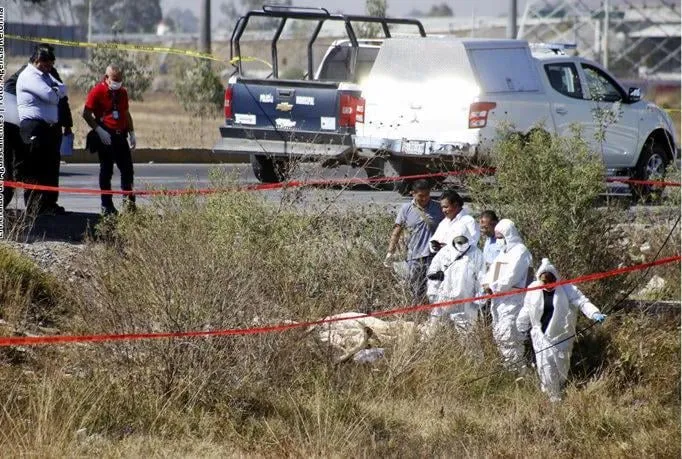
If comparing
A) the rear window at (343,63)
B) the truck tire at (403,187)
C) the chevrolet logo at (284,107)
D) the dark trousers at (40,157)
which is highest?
the rear window at (343,63)

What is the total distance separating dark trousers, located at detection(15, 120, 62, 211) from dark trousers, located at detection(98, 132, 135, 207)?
1.43 feet

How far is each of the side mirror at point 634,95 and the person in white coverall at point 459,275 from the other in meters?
6.43

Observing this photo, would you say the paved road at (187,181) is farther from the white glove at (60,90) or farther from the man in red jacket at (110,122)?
the white glove at (60,90)

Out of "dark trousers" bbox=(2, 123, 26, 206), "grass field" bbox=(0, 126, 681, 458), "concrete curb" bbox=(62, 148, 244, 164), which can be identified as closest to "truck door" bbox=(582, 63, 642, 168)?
"grass field" bbox=(0, 126, 681, 458)

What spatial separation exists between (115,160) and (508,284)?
169 inches

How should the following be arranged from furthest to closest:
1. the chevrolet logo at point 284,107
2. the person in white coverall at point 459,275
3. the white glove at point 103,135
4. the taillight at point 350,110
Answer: the chevrolet logo at point 284,107 < the taillight at point 350,110 < the white glove at point 103,135 < the person in white coverall at point 459,275

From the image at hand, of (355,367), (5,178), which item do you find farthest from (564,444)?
(5,178)

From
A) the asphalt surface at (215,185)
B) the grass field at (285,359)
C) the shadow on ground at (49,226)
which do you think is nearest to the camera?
the grass field at (285,359)

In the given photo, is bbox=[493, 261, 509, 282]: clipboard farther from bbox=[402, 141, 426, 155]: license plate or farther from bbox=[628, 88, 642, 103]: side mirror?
bbox=[628, 88, 642, 103]: side mirror

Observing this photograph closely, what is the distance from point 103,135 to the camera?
1242 cm

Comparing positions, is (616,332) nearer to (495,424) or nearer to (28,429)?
(495,424)

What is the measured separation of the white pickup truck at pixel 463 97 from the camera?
15.0 m

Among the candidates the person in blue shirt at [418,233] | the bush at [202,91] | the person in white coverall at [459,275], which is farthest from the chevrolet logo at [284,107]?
the bush at [202,91]

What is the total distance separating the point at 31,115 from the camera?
12227 millimetres
